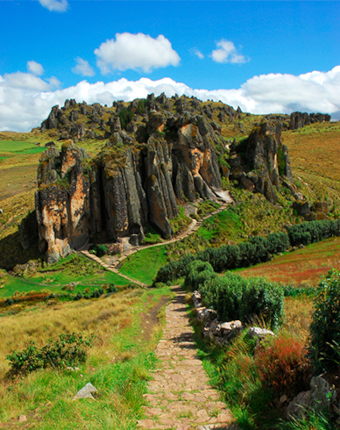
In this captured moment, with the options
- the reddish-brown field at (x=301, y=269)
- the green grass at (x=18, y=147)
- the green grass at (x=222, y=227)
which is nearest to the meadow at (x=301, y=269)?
the reddish-brown field at (x=301, y=269)

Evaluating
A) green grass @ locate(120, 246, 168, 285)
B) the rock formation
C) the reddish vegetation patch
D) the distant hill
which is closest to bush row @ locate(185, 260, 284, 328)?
the reddish vegetation patch

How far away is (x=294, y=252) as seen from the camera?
154 feet

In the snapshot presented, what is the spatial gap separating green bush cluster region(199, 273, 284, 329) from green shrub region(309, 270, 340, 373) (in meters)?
4.10

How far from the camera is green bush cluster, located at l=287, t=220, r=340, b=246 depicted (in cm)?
5072

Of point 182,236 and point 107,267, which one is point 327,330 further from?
point 182,236

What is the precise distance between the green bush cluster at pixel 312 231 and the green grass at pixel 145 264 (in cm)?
2566

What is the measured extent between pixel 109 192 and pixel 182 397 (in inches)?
1717

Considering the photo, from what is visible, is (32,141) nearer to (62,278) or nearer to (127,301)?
(62,278)

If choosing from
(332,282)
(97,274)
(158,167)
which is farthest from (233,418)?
(158,167)

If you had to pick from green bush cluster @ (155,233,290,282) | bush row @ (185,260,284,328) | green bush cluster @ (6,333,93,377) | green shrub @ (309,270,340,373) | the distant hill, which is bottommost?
green bush cluster @ (155,233,290,282)

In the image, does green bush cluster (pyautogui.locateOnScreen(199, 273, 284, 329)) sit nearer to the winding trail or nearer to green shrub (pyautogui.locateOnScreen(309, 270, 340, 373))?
green shrub (pyautogui.locateOnScreen(309, 270, 340, 373))

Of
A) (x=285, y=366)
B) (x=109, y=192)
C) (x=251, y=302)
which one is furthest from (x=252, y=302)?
(x=109, y=192)

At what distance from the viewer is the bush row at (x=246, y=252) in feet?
129

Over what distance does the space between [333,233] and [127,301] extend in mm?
49423
